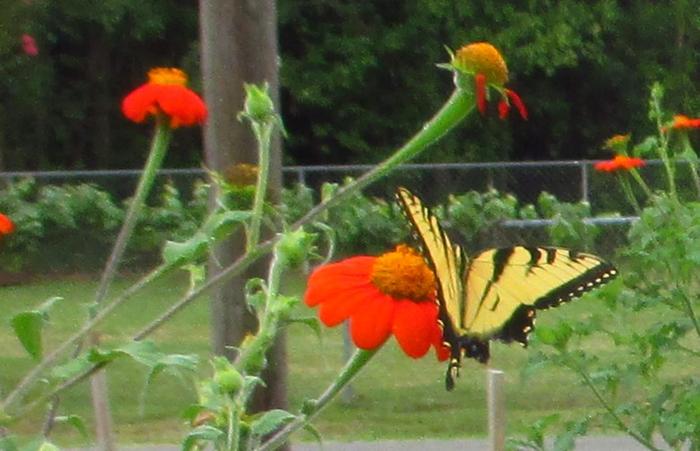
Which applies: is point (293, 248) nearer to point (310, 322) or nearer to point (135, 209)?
point (310, 322)

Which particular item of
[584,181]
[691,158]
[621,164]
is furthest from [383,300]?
[584,181]

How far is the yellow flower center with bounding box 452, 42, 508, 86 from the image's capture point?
150cm

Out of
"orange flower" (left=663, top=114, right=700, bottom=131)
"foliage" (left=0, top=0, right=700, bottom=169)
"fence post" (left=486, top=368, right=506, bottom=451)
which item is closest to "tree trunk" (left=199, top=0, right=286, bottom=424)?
"fence post" (left=486, top=368, right=506, bottom=451)

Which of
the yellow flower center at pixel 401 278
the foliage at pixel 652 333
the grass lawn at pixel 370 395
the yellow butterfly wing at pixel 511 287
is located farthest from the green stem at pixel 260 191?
the grass lawn at pixel 370 395

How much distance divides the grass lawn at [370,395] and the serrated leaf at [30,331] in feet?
15.1

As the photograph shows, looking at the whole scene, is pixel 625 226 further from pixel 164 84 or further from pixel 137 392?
pixel 164 84

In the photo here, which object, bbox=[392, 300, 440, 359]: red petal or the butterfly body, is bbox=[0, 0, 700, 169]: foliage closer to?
the butterfly body

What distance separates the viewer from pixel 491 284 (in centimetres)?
189

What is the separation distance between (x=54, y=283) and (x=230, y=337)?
10248 millimetres

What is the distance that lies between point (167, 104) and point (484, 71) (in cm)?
43

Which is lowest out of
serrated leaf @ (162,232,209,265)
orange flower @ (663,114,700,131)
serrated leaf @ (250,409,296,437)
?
serrated leaf @ (250,409,296,437)

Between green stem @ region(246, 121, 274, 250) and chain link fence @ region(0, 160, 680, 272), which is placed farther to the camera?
chain link fence @ region(0, 160, 680, 272)

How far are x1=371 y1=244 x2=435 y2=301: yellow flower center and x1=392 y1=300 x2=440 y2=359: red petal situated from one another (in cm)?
2

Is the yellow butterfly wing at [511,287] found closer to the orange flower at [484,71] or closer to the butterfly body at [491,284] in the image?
the butterfly body at [491,284]
